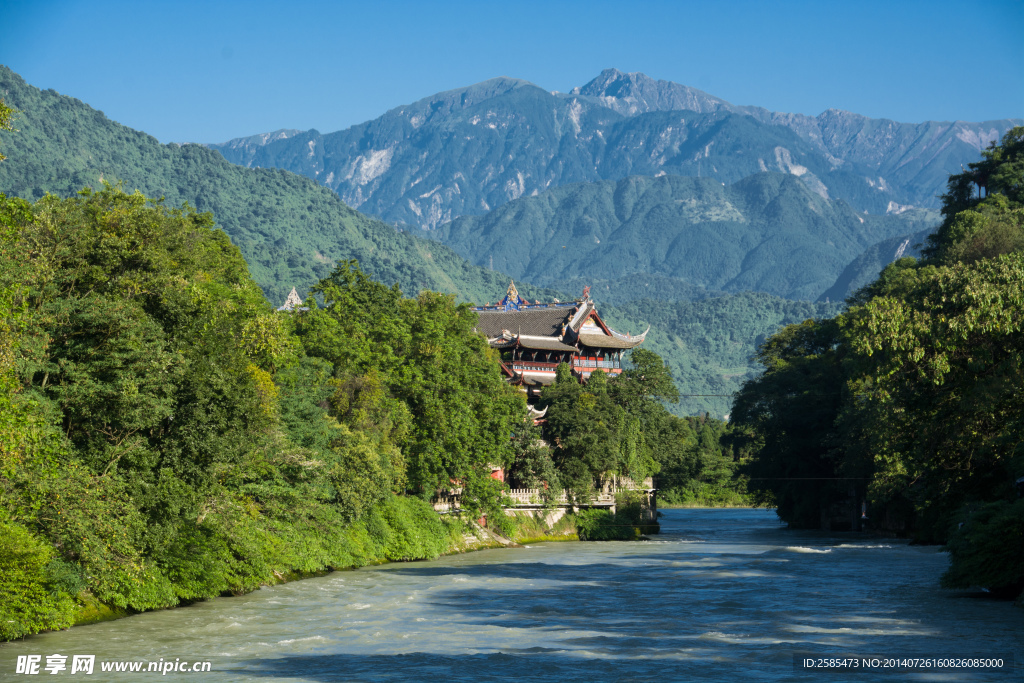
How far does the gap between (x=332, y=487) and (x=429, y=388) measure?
14851mm

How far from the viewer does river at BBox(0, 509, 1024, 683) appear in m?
28.1

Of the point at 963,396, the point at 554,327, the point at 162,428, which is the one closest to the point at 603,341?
the point at 554,327

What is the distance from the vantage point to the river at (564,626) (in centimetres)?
2808

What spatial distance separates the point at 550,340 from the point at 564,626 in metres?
66.3

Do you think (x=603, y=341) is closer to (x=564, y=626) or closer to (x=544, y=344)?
(x=544, y=344)

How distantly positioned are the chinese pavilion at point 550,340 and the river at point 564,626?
1708 inches

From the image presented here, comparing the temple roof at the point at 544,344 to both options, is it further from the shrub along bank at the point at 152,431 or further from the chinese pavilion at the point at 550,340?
the shrub along bank at the point at 152,431

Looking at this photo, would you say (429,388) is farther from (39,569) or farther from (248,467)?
(39,569)

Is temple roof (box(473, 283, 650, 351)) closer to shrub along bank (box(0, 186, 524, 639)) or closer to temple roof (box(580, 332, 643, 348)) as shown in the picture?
temple roof (box(580, 332, 643, 348))

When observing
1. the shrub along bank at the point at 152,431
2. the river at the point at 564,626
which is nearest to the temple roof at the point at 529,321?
the river at the point at 564,626

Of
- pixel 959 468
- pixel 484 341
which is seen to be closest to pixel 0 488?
pixel 959 468

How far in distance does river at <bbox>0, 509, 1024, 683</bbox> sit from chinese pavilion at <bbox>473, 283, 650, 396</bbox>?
43.4m

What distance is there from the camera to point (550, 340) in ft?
332

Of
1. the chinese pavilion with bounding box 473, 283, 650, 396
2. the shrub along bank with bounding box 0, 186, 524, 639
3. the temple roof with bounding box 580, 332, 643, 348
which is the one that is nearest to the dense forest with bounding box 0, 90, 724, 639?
the shrub along bank with bounding box 0, 186, 524, 639
